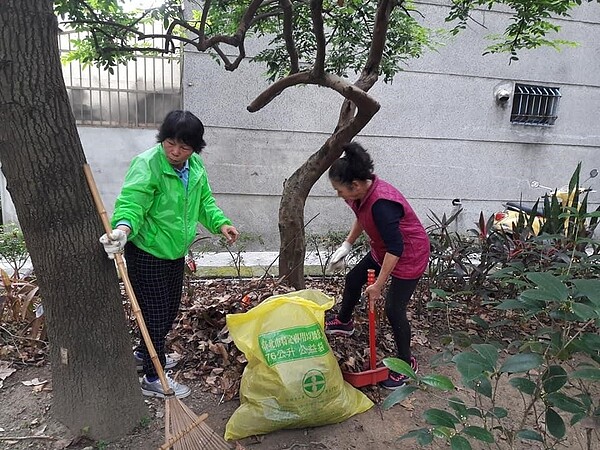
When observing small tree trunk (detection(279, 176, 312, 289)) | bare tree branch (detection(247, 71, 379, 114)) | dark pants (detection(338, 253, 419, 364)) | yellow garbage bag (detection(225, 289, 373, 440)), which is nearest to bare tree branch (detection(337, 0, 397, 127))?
bare tree branch (detection(247, 71, 379, 114))

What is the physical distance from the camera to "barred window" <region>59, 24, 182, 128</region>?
592 cm

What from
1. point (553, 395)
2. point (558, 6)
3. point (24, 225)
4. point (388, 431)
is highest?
point (558, 6)

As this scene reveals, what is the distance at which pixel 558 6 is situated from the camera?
2.99 metres

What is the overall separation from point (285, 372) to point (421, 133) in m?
5.72

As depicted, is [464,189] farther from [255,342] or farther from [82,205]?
[82,205]

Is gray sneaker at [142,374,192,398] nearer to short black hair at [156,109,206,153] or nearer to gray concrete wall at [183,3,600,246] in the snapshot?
short black hair at [156,109,206,153]

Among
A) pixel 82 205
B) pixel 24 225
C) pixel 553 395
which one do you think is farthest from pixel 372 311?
pixel 24 225

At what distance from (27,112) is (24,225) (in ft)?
1.39

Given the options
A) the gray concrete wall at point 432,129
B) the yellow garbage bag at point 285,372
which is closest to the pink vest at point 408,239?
the yellow garbage bag at point 285,372

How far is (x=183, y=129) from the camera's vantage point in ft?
6.60

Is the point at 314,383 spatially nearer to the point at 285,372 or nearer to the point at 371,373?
the point at 285,372

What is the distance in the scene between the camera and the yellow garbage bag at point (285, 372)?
2002 millimetres

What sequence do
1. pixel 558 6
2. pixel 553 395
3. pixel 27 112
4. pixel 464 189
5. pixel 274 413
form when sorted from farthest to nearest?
pixel 464 189
pixel 558 6
pixel 274 413
pixel 27 112
pixel 553 395

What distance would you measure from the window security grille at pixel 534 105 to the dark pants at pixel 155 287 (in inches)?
261
